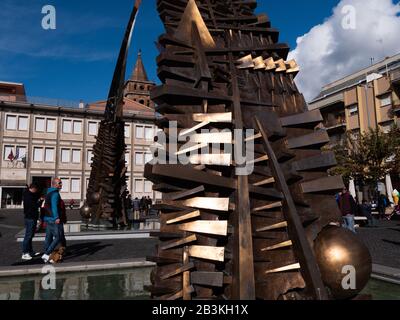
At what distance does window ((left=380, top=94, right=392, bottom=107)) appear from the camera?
32.8m

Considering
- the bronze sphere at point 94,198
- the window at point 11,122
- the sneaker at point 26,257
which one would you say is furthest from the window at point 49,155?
the sneaker at point 26,257

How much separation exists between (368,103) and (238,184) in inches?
1458

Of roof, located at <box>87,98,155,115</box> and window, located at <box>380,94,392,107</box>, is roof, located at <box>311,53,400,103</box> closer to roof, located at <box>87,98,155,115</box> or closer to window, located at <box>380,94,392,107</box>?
window, located at <box>380,94,392,107</box>

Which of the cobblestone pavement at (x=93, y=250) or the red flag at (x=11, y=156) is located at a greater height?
the red flag at (x=11, y=156)

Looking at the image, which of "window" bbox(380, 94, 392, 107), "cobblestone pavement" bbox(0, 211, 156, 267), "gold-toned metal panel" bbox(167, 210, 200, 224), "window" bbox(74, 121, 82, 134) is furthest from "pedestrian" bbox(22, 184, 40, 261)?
"window" bbox(74, 121, 82, 134)

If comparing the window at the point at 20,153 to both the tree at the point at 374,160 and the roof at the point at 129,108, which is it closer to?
the roof at the point at 129,108

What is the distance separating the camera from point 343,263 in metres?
2.26

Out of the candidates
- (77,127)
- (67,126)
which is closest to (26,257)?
(67,126)

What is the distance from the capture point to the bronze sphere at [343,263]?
226 cm

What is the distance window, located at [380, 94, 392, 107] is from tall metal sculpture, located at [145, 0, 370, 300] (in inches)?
1349

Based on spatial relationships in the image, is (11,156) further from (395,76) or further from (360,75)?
(360,75)

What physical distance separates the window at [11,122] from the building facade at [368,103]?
33.6 meters

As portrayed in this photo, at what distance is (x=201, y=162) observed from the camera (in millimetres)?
2590

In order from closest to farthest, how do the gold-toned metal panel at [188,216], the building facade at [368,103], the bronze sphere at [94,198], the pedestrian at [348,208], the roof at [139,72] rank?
the gold-toned metal panel at [188,216], the pedestrian at [348,208], the bronze sphere at [94,198], the building facade at [368,103], the roof at [139,72]
